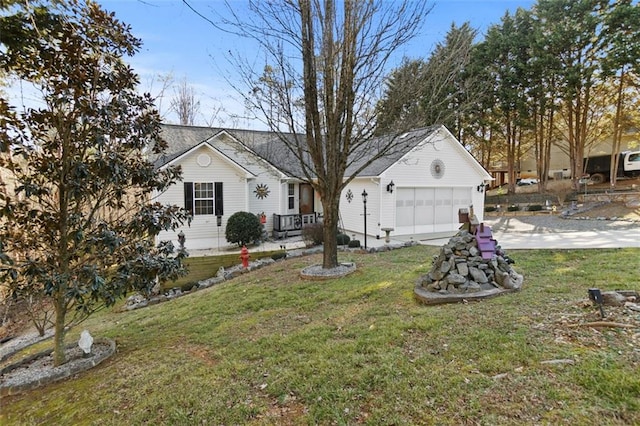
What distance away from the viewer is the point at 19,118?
383 centimetres

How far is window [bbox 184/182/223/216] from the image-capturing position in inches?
521

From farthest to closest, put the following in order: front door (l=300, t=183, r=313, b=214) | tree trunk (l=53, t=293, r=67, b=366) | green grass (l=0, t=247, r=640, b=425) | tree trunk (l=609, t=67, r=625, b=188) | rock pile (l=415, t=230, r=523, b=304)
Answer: tree trunk (l=609, t=67, r=625, b=188) < front door (l=300, t=183, r=313, b=214) < rock pile (l=415, t=230, r=523, b=304) < tree trunk (l=53, t=293, r=67, b=366) < green grass (l=0, t=247, r=640, b=425)

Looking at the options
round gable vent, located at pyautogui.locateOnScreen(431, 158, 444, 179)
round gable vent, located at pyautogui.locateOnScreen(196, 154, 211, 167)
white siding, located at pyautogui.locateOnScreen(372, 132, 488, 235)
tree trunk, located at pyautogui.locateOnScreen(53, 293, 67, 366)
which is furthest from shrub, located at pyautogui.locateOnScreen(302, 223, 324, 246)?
tree trunk, located at pyautogui.locateOnScreen(53, 293, 67, 366)

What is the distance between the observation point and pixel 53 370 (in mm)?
4008

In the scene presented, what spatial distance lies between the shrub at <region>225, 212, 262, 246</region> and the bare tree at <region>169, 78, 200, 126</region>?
1366 cm

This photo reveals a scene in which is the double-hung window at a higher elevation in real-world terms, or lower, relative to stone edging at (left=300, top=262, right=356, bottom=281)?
higher

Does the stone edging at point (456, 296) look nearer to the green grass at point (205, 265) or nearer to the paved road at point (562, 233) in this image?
the paved road at point (562, 233)

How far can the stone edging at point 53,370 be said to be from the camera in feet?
12.1

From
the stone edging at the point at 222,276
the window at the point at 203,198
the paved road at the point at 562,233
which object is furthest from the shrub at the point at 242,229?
the paved road at the point at 562,233

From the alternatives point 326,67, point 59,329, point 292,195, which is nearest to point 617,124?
point 292,195

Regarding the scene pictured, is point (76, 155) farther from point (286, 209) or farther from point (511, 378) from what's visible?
point (286, 209)

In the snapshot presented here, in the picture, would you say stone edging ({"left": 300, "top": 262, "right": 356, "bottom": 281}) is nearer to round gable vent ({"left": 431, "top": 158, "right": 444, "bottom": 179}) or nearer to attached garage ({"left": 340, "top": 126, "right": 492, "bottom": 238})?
attached garage ({"left": 340, "top": 126, "right": 492, "bottom": 238})

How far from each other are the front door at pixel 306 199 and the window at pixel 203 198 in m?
4.48

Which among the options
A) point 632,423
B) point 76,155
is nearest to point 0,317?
point 76,155
